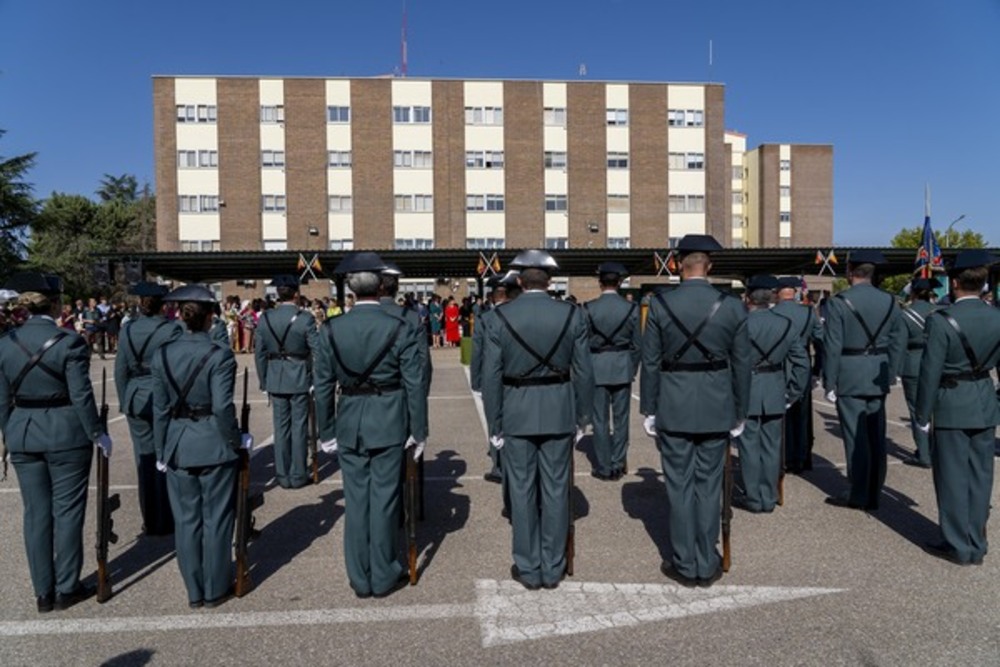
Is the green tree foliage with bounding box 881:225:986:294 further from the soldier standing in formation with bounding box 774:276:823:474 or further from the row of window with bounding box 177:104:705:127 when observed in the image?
the soldier standing in formation with bounding box 774:276:823:474

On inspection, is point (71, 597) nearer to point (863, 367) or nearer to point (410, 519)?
point (410, 519)

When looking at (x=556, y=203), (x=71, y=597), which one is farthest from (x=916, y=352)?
(x=556, y=203)

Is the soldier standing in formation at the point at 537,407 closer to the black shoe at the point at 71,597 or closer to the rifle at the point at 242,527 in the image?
the rifle at the point at 242,527

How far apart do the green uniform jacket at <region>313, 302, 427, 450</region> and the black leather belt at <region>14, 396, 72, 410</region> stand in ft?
5.43

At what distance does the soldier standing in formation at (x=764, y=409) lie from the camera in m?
6.55

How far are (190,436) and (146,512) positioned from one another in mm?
2148

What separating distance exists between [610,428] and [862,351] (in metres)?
2.72

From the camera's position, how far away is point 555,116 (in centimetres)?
5028

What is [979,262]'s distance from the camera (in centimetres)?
516

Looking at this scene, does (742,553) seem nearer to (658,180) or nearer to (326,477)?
(326,477)

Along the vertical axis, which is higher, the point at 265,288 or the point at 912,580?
the point at 265,288

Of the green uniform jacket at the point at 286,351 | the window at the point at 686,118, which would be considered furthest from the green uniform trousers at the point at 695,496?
the window at the point at 686,118

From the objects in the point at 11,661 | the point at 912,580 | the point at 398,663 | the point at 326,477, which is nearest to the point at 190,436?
Result: the point at 11,661

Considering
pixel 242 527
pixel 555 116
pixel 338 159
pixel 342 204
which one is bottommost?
pixel 242 527
